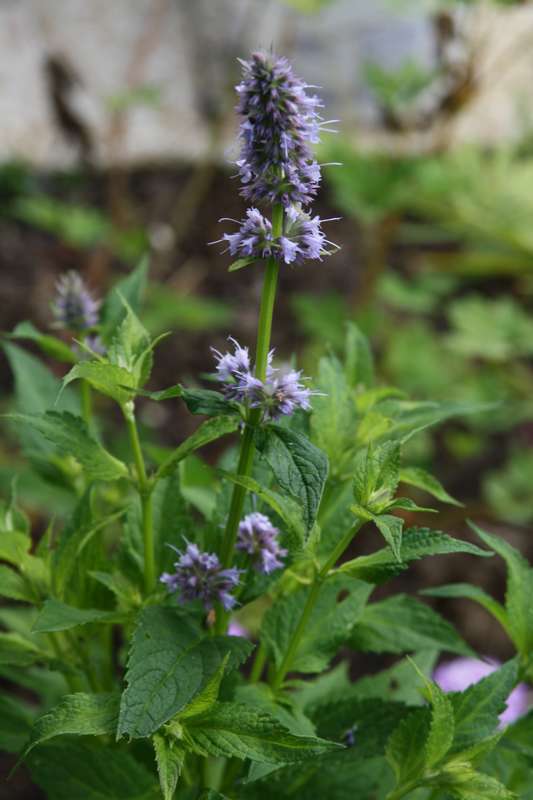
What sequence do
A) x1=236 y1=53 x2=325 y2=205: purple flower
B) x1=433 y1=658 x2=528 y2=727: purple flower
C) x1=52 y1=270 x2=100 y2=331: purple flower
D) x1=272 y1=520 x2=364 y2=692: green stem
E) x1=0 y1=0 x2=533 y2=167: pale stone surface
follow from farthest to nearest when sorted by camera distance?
x1=0 y1=0 x2=533 y2=167: pale stone surface → x1=433 y1=658 x2=528 y2=727: purple flower → x1=52 y1=270 x2=100 y2=331: purple flower → x1=272 y1=520 x2=364 y2=692: green stem → x1=236 y1=53 x2=325 y2=205: purple flower

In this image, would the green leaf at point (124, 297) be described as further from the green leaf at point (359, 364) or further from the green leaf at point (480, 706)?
the green leaf at point (480, 706)

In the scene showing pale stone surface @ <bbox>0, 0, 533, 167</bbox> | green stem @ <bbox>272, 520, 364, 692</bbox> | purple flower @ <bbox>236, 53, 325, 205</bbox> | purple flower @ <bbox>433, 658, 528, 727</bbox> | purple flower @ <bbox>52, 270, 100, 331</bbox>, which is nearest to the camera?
purple flower @ <bbox>236, 53, 325, 205</bbox>

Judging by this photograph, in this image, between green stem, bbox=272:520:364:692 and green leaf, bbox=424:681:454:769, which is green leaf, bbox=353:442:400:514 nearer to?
green stem, bbox=272:520:364:692

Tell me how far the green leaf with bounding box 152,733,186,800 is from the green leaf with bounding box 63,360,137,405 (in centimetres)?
27

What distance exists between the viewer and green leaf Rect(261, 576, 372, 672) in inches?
31.0

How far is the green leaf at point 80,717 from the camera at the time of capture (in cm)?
63

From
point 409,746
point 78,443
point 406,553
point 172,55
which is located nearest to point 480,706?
point 409,746

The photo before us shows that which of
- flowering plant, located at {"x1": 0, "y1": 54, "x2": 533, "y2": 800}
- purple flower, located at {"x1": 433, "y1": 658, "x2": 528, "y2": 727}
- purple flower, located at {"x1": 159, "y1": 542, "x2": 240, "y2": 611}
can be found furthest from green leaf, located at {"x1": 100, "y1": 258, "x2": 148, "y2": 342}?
purple flower, located at {"x1": 433, "y1": 658, "x2": 528, "y2": 727}

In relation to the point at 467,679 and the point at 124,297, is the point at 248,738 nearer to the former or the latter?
the point at 124,297

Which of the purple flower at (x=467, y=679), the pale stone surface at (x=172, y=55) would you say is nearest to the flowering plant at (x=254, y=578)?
the purple flower at (x=467, y=679)

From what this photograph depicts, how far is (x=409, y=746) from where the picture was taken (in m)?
0.74

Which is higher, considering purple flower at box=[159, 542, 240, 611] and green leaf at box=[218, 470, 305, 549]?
green leaf at box=[218, 470, 305, 549]

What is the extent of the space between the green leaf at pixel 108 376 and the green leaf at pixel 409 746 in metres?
0.36

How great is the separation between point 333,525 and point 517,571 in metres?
0.17
